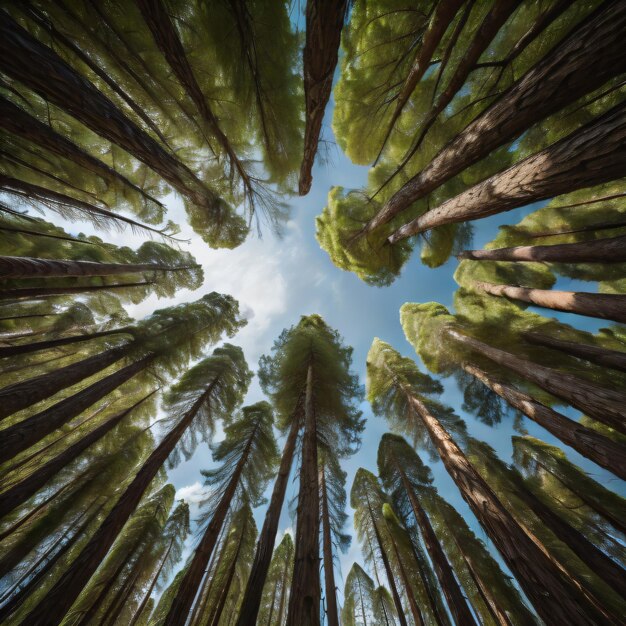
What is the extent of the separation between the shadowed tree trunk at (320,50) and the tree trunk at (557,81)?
191 cm

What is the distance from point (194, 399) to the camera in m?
7.75

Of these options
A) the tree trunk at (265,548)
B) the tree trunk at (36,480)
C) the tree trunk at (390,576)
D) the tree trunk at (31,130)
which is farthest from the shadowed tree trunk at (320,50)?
the tree trunk at (390,576)

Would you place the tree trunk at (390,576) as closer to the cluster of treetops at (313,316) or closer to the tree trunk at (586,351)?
the cluster of treetops at (313,316)

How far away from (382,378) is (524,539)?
6166 mm

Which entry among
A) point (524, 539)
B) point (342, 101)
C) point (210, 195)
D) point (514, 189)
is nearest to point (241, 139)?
point (210, 195)

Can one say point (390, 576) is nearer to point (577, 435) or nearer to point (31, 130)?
point (577, 435)

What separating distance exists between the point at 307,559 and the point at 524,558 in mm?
3747

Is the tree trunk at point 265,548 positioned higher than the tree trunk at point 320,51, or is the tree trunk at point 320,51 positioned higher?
the tree trunk at point 320,51

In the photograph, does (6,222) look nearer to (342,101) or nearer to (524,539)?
(342,101)

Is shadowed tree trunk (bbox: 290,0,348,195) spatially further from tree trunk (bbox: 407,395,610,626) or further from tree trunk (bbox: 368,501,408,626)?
tree trunk (bbox: 368,501,408,626)

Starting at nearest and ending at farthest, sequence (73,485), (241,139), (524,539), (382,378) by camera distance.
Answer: (524,539)
(241,139)
(73,485)
(382,378)

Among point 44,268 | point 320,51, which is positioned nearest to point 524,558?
point 320,51

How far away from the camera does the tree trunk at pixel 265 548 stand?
2564 mm

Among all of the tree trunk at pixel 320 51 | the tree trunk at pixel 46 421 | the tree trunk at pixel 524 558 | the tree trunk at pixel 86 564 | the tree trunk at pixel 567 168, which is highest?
the tree trunk at pixel 320 51
